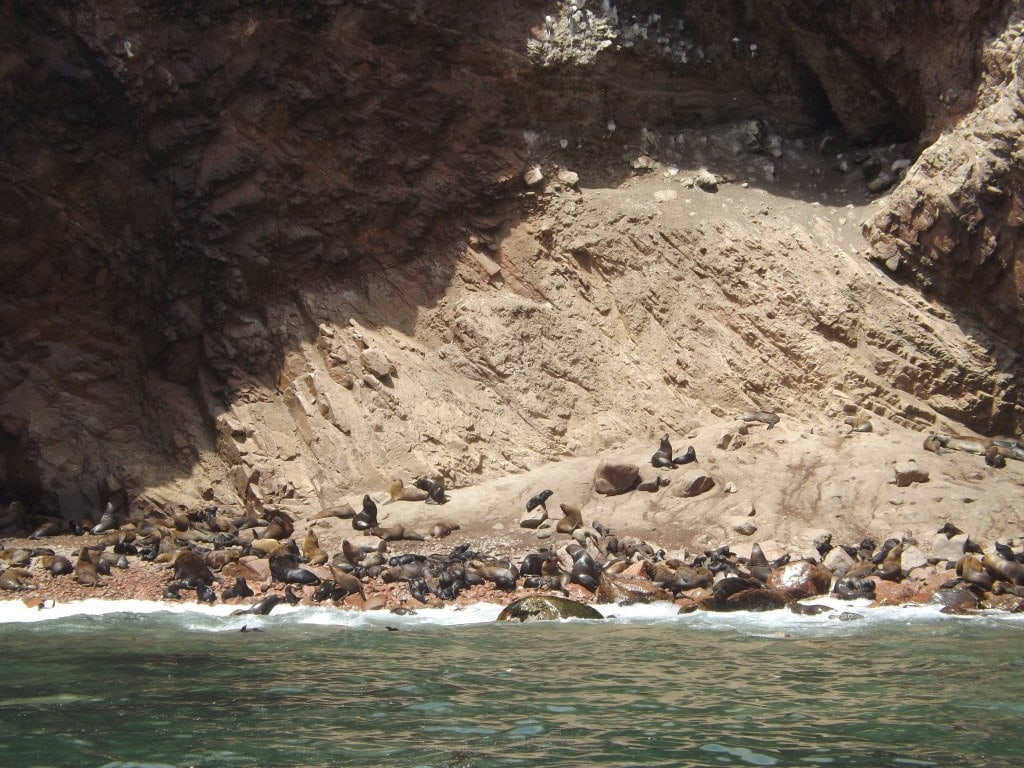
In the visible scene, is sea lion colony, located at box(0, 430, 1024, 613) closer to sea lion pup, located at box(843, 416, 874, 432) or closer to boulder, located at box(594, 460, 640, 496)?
boulder, located at box(594, 460, 640, 496)

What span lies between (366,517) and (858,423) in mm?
7957

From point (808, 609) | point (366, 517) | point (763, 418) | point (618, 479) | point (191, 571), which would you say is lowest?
point (808, 609)

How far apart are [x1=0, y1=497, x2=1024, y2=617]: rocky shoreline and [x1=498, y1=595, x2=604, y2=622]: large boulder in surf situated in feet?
3.29

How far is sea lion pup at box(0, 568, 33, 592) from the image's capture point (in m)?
12.6

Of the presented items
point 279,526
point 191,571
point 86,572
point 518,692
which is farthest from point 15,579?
point 518,692

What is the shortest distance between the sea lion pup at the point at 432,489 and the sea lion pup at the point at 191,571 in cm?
403

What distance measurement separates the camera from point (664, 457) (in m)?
16.4

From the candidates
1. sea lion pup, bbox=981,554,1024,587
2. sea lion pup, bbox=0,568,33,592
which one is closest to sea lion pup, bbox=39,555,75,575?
sea lion pup, bbox=0,568,33,592

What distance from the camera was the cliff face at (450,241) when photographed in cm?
1731

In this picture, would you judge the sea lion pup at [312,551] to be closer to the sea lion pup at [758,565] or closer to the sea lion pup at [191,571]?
the sea lion pup at [191,571]

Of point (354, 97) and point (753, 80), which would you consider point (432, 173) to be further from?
point (753, 80)

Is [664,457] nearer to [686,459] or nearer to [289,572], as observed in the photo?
[686,459]

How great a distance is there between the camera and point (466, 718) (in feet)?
21.5

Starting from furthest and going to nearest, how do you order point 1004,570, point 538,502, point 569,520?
point 538,502 < point 569,520 < point 1004,570
